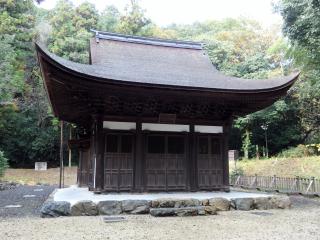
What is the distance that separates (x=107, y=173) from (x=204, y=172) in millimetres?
3407

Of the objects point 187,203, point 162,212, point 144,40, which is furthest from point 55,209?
point 144,40

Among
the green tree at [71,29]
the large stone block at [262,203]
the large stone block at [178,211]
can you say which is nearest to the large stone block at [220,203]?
the large stone block at [178,211]

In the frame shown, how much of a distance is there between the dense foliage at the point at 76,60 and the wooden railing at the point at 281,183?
291 inches

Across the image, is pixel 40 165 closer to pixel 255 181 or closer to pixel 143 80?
pixel 255 181

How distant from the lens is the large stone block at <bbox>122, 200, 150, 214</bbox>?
932cm

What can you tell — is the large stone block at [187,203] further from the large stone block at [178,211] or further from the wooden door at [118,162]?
the wooden door at [118,162]

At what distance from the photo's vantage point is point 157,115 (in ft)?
37.8

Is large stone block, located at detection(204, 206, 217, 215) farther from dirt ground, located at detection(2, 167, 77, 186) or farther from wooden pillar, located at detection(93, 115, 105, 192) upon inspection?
dirt ground, located at detection(2, 167, 77, 186)

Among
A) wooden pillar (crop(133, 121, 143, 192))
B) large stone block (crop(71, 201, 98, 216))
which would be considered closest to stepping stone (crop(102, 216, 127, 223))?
large stone block (crop(71, 201, 98, 216))

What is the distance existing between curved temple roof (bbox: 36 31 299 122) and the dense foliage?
35.2 feet

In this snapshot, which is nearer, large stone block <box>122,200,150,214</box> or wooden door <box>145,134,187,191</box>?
large stone block <box>122,200,150,214</box>

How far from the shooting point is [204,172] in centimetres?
1191

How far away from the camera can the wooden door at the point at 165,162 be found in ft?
37.2

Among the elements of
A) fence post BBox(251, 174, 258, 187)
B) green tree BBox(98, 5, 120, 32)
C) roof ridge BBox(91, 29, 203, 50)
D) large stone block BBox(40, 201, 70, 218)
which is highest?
green tree BBox(98, 5, 120, 32)
